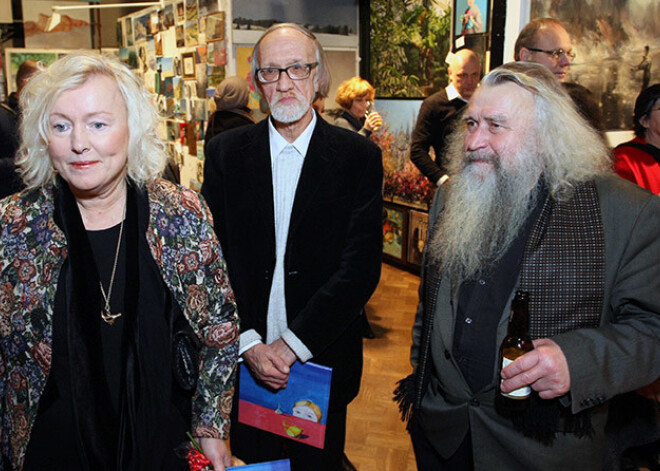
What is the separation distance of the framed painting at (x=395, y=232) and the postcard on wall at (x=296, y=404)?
4783mm

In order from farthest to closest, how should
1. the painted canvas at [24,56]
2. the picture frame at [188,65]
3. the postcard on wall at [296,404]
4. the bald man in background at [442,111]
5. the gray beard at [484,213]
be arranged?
the painted canvas at [24,56] < the picture frame at [188,65] < the bald man in background at [442,111] < the postcard on wall at [296,404] < the gray beard at [484,213]

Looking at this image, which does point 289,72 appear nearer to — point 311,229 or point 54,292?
point 311,229

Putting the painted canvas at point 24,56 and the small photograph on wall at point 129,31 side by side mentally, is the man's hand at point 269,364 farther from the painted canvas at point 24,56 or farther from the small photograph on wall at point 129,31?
the painted canvas at point 24,56

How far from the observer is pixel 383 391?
12.5ft

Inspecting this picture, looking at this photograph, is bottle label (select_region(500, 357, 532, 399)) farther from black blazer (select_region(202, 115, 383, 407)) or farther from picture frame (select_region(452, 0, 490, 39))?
picture frame (select_region(452, 0, 490, 39))

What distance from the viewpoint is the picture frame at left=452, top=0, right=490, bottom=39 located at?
450cm

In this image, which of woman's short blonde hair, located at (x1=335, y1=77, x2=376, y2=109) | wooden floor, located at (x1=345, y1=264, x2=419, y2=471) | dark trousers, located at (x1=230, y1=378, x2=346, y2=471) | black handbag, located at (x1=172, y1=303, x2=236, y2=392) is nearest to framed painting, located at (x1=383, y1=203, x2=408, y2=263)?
wooden floor, located at (x1=345, y1=264, x2=419, y2=471)

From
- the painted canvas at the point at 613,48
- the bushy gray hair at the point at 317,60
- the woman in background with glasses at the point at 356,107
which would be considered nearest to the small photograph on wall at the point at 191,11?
the woman in background with glasses at the point at 356,107

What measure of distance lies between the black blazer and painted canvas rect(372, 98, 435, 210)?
4193 mm

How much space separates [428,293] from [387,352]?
274cm

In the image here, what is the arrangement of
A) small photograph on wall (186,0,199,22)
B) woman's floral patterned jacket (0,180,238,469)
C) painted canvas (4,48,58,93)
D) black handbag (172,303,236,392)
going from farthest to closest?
painted canvas (4,48,58,93) < small photograph on wall (186,0,199,22) < black handbag (172,303,236,392) < woman's floral patterned jacket (0,180,238,469)

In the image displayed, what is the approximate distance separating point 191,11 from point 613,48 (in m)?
4.92

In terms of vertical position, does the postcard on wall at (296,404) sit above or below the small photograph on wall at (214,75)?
below

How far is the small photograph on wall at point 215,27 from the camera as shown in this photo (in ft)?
19.4
